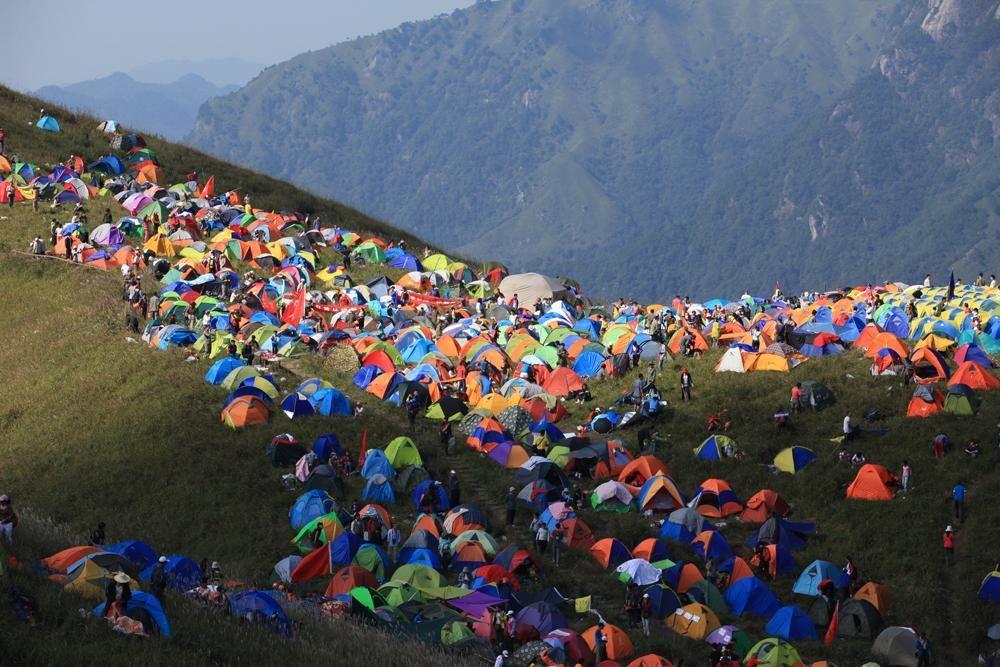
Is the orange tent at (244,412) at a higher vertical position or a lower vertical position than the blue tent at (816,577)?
higher

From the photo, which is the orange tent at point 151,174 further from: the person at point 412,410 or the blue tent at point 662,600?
the blue tent at point 662,600

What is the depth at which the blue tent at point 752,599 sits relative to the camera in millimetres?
33531

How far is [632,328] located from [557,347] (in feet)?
11.6

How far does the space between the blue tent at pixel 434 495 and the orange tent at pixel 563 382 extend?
1138 centimetres

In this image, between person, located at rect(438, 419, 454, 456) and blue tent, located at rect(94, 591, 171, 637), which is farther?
person, located at rect(438, 419, 454, 456)

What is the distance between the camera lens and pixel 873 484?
1535 inches

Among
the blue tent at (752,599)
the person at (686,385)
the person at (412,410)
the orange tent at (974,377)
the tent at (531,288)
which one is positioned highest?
the tent at (531,288)

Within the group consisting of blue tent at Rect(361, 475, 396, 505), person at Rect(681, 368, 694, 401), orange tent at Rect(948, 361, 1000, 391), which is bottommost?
blue tent at Rect(361, 475, 396, 505)

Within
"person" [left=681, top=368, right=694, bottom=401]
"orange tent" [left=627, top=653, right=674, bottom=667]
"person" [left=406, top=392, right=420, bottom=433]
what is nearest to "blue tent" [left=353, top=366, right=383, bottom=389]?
"person" [left=406, top=392, right=420, bottom=433]

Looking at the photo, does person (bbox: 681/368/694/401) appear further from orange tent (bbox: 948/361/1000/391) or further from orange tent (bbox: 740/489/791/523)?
orange tent (bbox: 948/361/1000/391)

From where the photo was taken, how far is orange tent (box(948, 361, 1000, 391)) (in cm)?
4375

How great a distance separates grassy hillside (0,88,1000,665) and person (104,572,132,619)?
1.02 metres

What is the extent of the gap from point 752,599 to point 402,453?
12.0 meters

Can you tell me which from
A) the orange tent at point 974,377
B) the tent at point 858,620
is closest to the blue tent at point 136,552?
the tent at point 858,620
